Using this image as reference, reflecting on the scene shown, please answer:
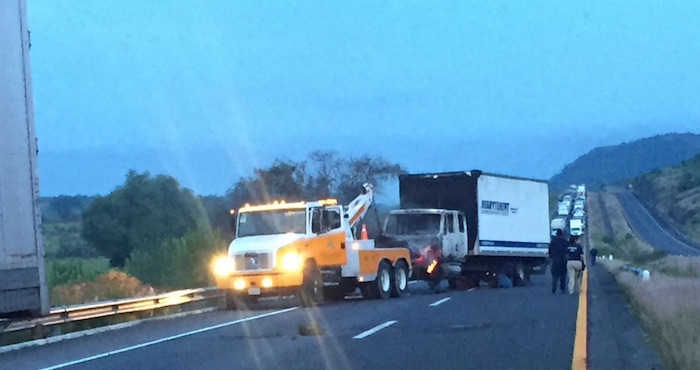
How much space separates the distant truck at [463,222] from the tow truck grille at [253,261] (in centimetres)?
676

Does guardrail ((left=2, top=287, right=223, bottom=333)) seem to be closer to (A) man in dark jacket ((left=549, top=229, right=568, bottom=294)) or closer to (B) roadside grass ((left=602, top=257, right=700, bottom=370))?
(A) man in dark jacket ((left=549, top=229, right=568, bottom=294))

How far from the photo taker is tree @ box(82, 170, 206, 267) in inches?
1938

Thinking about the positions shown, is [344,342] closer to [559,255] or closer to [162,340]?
[162,340]

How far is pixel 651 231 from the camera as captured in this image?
95438 millimetres

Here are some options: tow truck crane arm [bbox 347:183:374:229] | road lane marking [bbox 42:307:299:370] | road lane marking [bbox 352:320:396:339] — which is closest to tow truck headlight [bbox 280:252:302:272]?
road lane marking [bbox 42:307:299:370]

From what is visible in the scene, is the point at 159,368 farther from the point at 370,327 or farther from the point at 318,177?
the point at 318,177

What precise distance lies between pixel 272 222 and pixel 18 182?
10935 mm

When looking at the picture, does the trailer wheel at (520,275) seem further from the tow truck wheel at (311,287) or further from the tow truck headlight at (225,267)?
the tow truck headlight at (225,267)

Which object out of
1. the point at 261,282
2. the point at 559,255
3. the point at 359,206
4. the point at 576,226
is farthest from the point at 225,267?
the point at 576,226

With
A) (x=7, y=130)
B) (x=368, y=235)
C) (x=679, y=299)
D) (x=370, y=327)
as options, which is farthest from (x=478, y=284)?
(x=7, y=130)

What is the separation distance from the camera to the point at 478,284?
32.2 meters

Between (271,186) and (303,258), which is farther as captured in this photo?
(271,186)

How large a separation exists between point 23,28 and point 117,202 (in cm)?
3892

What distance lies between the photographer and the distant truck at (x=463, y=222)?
28.7 meters
